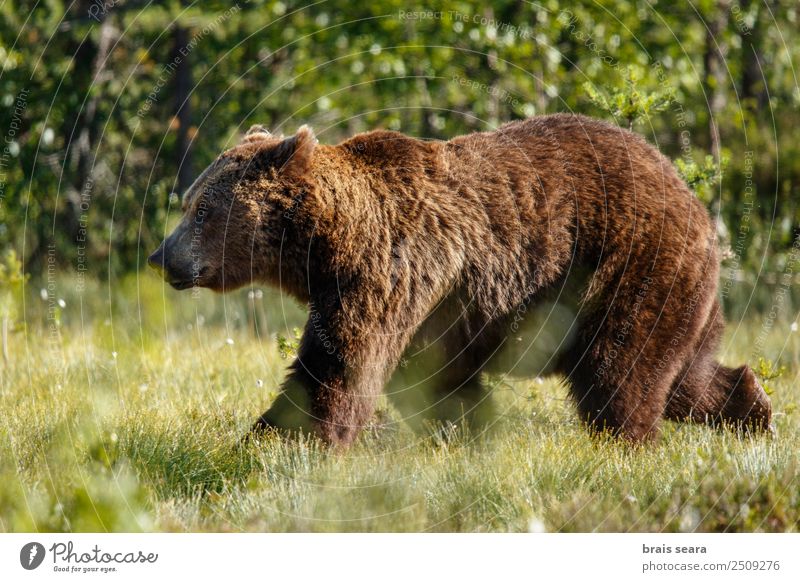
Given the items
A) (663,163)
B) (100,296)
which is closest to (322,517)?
(663,163)

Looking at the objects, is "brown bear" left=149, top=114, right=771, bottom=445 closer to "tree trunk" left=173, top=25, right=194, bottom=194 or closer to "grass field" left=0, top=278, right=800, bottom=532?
"grass field" left=0, top=278, right=800, bottom=532

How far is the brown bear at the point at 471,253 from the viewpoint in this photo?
17.6ft

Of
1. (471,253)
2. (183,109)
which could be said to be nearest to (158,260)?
(471,253)

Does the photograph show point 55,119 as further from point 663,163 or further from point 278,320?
point 663,163

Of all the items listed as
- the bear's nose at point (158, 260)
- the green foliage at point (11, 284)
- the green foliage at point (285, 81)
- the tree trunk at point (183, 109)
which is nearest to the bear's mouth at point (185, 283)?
the bear's nose at point (158, 260)

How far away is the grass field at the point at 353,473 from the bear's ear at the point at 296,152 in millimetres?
1550

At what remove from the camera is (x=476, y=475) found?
16.5ft

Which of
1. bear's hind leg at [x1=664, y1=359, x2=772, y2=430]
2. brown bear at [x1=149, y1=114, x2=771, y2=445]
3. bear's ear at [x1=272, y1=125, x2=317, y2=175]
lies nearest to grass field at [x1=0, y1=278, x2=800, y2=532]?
bear's hind leg at [x1=664, y1=359, x2=772, y2=430]

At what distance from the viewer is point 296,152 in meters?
5.46

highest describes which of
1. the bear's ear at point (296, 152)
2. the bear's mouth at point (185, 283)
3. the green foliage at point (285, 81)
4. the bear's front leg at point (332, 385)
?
the green foliage at point (285, 81)

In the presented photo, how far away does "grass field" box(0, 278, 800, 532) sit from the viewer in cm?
461

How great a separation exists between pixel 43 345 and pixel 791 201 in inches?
359

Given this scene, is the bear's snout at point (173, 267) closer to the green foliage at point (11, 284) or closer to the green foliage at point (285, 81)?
the green foliage at point (11, 284)

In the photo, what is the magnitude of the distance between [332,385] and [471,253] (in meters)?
1.21
